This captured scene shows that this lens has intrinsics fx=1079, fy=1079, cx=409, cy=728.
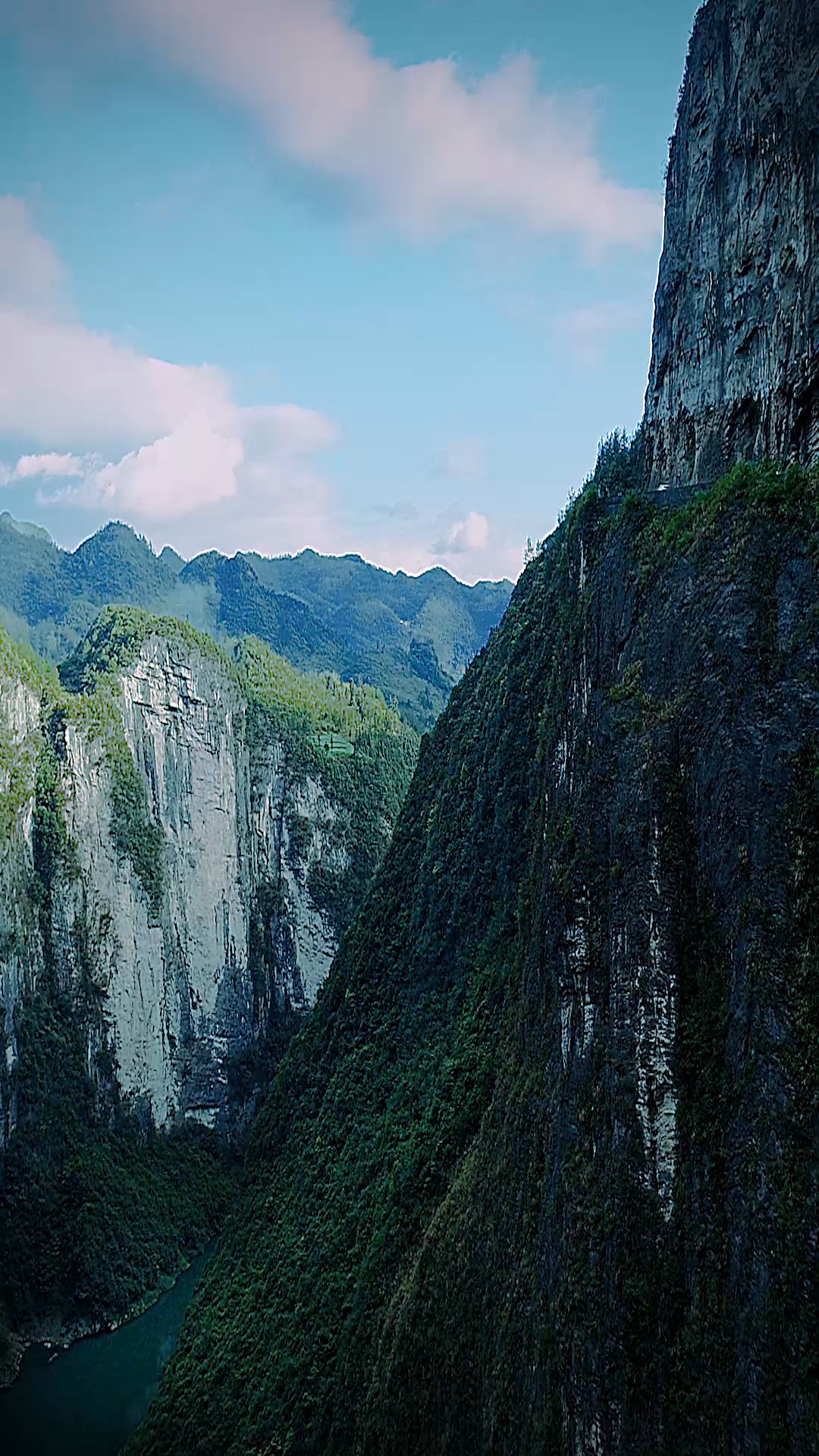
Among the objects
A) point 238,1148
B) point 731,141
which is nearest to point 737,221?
point 731,141

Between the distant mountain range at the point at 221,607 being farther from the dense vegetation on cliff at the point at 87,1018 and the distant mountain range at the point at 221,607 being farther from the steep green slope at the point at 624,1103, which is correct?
the steep green slope at the point at 624,1103

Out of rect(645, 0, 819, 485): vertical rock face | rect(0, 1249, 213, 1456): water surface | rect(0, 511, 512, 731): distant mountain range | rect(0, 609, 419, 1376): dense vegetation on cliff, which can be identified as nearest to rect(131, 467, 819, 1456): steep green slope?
rect(645, 0, 819, 485): vertical rock face

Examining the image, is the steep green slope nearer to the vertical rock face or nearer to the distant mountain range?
the vertical rock face

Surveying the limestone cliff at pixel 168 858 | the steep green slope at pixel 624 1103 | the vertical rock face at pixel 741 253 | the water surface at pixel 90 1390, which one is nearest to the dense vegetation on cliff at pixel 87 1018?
the limestone cliff at pixel 168 858

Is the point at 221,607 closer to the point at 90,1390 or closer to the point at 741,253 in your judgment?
the point at 90,1390

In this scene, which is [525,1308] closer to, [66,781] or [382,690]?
[66,781]
